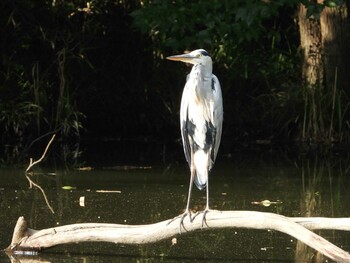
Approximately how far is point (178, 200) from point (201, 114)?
1.76 m

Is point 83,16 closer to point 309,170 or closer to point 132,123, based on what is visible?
point 132,123

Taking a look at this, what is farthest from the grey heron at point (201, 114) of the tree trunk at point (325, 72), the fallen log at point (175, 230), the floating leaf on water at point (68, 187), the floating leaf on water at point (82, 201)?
the tree trunk at point (325, 72)

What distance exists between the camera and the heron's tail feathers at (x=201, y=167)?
559cm

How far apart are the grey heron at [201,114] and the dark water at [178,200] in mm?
499

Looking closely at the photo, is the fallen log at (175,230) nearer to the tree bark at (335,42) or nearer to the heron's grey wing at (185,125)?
the heron's grey wing at (185,125)

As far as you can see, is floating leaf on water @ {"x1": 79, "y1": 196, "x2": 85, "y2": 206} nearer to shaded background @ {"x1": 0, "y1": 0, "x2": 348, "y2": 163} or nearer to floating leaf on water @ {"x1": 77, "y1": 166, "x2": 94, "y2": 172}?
floating leaf on water @ {"x1": 77, "y1": 166, "x2": 94, "y2": 172}

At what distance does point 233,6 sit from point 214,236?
408 centimetres

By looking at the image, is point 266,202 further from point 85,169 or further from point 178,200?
point 85,169

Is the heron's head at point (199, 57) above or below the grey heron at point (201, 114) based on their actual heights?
above

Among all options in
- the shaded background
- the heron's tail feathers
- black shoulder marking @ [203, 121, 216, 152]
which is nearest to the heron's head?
black shoulder marking @ [203, 121, 216, 152]

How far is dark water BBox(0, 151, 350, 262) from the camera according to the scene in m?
5.64

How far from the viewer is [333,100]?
36.6 feet

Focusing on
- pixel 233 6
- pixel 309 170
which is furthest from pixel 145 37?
pixel 309 170

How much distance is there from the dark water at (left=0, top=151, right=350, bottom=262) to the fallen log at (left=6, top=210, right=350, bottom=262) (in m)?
0.14
